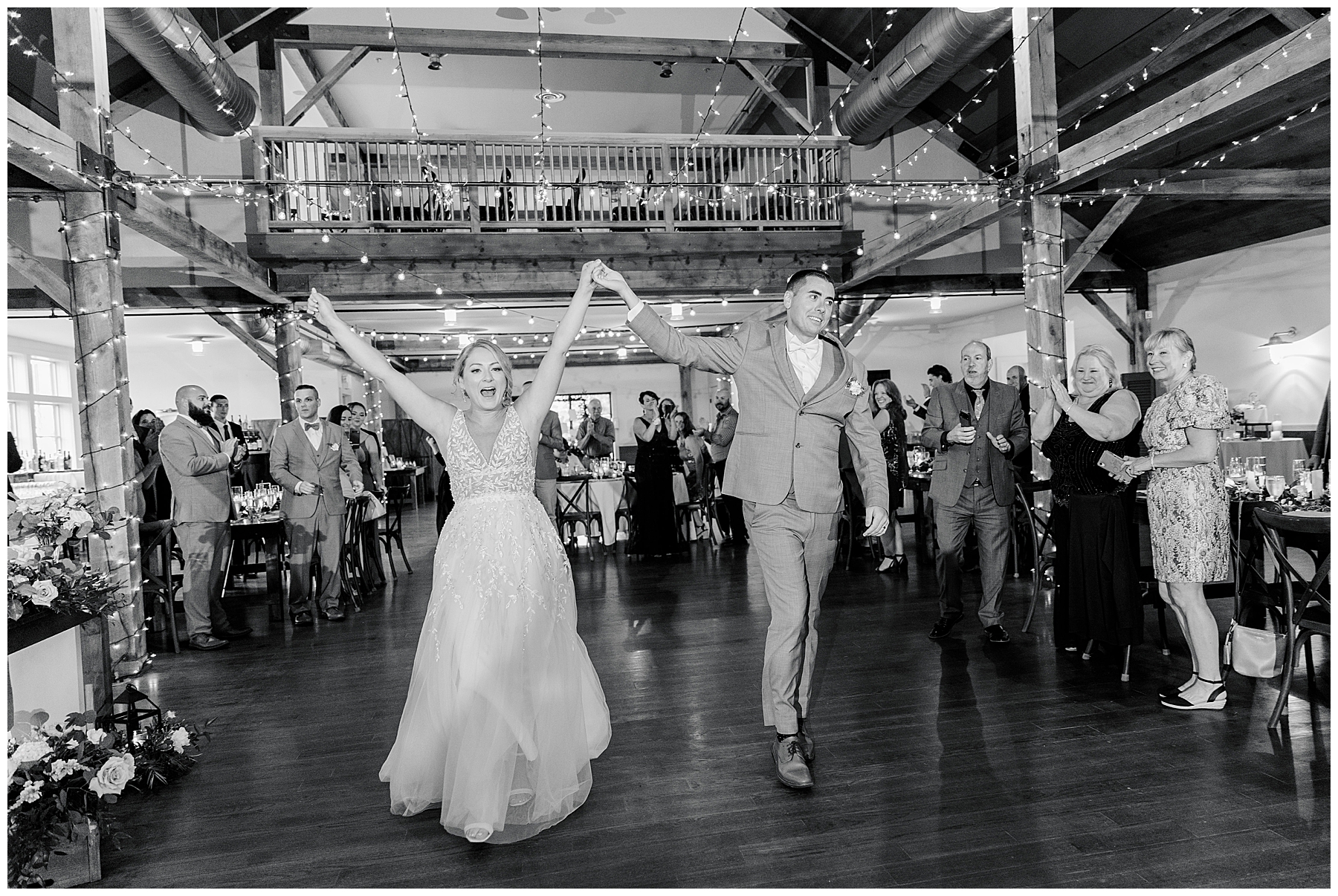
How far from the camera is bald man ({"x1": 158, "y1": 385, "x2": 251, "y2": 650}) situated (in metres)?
5.40

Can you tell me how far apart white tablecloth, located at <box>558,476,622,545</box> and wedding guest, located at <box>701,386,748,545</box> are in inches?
41.2

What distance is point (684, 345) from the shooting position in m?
3.04

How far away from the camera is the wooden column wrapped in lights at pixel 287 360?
10539 millimetres

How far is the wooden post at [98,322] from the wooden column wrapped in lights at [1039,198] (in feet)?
20.3

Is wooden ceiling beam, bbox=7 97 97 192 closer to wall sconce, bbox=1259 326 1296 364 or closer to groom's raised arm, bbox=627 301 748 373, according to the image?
groom's raised arm, bbox=627 301 748 373

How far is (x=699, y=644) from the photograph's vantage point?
197 inches

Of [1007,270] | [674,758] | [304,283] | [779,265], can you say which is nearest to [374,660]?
[674,758]

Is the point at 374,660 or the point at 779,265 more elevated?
the point at 779,265

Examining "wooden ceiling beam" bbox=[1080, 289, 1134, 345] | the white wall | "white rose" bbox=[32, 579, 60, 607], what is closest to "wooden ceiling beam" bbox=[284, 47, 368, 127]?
"white rose" bbox=[32, 579, 60, 607]

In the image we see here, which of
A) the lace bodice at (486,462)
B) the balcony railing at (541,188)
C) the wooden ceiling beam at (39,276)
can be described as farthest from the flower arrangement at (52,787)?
the balcony railing at (541,188)

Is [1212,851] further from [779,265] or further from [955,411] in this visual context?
[779,265]

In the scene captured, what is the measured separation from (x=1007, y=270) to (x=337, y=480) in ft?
30.6

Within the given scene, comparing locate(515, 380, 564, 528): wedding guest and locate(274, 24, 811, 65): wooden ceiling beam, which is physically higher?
locate(274, 24, 811, 65): wooden ceiling beam

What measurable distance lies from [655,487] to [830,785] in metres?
5.47
